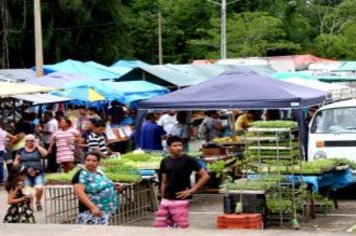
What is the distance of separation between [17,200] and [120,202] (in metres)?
2.34

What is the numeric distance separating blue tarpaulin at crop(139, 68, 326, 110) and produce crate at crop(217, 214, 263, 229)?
513cm

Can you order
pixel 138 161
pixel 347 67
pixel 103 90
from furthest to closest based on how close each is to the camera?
pixel 347 67 → pixel 103 90 → pixel 138 161

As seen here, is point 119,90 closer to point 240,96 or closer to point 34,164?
point 240,96

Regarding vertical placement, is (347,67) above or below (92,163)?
above

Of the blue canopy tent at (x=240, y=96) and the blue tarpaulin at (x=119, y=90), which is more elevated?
the blue tarpaulin at (x=119, y=90)

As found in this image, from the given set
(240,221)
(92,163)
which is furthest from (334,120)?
(92,163)

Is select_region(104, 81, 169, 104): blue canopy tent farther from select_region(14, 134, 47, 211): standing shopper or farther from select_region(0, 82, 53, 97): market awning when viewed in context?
select_region(14, 134, 47, 211): standing shopper

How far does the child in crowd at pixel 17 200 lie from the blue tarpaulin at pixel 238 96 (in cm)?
556

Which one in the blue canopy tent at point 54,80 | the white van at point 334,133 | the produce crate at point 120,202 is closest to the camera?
the produce crate at point 120,202

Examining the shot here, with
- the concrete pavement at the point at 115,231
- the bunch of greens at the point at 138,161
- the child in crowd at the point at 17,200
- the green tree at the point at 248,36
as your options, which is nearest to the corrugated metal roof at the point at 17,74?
the bunch of greens at the point at 138,161

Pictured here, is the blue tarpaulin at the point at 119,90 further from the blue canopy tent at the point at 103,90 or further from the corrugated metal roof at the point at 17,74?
the corrugated metal roof at the point at 17,74

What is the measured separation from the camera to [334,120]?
15.9 meters

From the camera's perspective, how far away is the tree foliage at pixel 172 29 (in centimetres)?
4741

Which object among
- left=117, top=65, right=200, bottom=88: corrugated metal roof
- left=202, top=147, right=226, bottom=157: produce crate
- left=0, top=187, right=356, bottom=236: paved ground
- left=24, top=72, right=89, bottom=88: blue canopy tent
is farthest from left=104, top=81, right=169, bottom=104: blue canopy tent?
left=202, top=147, right=226, bottom=157: produce crate
